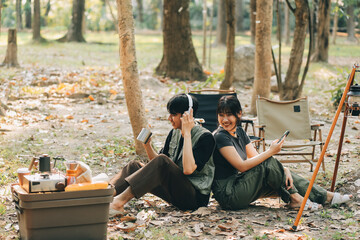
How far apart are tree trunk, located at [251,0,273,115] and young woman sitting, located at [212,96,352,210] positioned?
456 centimetres

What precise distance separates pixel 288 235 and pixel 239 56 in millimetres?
9524

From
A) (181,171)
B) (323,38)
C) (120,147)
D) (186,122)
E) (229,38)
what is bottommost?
(120,147)

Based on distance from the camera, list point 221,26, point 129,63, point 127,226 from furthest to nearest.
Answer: point 221,26 → point 129,63 → point 127,226

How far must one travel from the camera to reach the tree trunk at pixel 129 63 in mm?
6121

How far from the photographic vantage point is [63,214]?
3.74 meters

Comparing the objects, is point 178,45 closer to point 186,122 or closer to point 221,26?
point 186,122

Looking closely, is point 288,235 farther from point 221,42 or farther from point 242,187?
point 221,42

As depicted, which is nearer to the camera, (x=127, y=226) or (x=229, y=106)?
(x=127, y=226)

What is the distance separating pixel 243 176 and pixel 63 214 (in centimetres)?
169

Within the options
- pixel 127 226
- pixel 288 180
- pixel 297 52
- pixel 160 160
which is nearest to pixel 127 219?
pixel 127 226

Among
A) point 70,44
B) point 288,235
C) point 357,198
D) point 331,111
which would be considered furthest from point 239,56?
point 70,44

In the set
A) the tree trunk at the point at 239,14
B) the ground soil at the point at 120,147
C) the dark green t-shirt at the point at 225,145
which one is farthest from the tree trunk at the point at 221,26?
the dark green t-shirt at the point at 225,145

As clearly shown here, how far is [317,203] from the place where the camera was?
4820mm

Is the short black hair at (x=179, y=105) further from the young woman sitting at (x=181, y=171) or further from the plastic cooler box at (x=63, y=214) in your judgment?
the plastic cooler box at (x=63, y=214)
